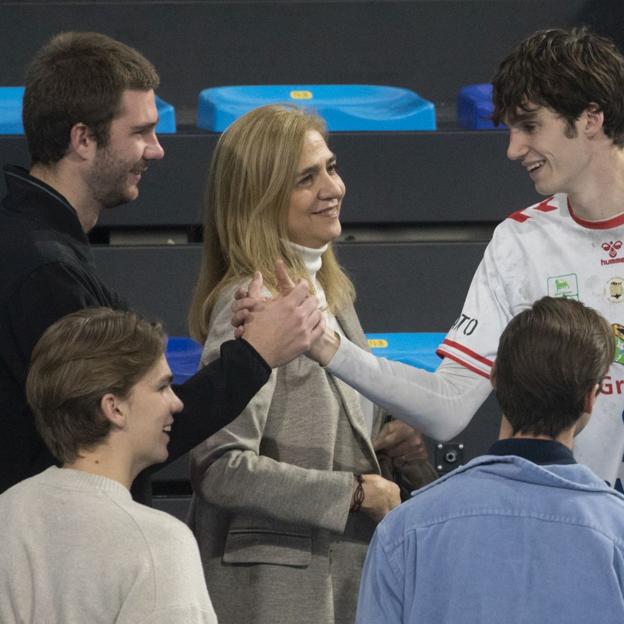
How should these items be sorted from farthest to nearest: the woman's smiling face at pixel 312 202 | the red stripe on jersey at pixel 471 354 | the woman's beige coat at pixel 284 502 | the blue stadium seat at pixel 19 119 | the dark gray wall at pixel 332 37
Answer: the dark gray wall at pixel 332 37 → the blue stadium seat at pixel 19 119 → the woman's smiling face at pixel 312 202 → the red stripe on jersey at pixel 471 354 → the woman's beige coat at pixel 284 502

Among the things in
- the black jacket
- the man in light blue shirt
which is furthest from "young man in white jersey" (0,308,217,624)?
the man in light blue shirt

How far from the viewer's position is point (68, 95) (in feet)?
8.32

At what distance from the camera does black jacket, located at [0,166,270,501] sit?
230 cm

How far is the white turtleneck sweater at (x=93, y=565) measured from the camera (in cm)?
187

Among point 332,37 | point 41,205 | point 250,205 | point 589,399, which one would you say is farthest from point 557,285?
point 332,37

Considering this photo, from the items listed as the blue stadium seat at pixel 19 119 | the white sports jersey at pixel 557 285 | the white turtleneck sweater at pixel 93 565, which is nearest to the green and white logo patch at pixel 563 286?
the white sports jersey at pixel 557 285

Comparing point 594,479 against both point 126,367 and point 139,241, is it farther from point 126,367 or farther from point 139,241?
point 139,241

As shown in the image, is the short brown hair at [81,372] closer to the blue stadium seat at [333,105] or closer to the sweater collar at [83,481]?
the sweater collar at [83,481]

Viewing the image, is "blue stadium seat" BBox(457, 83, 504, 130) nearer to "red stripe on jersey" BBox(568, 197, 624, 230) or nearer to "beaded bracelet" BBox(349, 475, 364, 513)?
"red stripe on jersey" BBox(568, 197, 624, 230)

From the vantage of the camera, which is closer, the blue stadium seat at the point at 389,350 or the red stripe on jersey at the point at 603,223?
the red stripe on jersey at the point at 603,223

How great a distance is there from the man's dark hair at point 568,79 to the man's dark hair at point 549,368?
800 mm

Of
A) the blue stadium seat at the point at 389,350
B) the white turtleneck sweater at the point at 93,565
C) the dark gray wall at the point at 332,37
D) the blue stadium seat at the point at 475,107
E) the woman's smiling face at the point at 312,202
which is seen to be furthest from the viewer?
the dark gray wall at the point at 332,37

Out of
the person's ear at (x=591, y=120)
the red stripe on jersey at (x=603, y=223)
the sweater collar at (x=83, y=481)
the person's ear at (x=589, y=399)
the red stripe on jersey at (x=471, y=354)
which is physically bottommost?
the red stripe on jersey at (x=471, y=354)

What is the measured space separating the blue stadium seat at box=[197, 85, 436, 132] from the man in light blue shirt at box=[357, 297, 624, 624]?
2.37 meters
